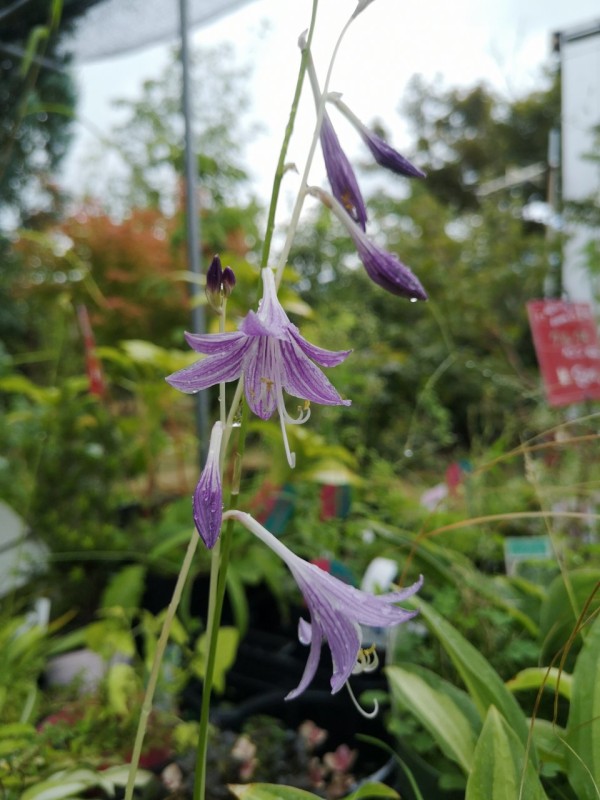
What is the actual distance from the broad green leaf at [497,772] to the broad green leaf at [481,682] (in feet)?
0.25

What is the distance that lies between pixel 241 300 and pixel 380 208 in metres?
3.39

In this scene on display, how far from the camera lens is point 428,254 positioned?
12.8 feet

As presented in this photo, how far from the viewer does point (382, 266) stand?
1.49 ft

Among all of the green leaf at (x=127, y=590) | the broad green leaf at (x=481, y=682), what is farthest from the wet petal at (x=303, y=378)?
the green leaf at (x=127, y=590)

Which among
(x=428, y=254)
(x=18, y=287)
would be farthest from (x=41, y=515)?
(x=18, y=287)

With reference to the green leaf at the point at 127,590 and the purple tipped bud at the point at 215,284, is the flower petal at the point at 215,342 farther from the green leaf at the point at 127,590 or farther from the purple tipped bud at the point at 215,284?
the green leaf at the point at 127,590

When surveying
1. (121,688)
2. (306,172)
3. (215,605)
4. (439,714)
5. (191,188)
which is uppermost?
(191,188)

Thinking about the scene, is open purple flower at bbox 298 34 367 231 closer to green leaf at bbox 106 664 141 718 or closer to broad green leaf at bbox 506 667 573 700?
broad green leaf at bbox 506 667 573 700

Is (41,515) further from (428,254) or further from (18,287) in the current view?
(18,287)

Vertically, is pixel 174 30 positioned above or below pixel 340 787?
above

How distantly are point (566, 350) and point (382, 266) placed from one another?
1.12m

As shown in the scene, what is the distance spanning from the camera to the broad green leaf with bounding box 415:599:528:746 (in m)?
0.60

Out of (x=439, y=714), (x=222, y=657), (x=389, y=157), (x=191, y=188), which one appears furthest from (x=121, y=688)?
(x=191, y=188)

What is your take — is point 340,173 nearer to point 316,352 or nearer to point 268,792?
point 316,352
